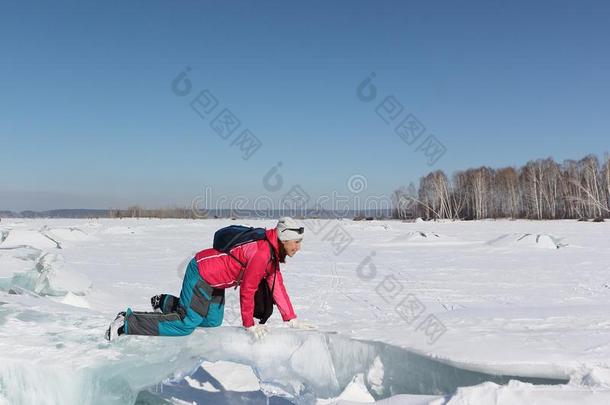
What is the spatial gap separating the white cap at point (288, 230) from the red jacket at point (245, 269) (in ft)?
0.18

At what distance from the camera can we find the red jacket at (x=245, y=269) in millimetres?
3010

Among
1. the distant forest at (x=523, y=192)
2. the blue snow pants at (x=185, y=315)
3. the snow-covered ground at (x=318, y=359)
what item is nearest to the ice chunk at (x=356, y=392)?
the snow-covered ground at (x=318, y=359)

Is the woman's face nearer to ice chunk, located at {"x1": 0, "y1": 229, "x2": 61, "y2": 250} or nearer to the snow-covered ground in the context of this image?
the snow-covered ground

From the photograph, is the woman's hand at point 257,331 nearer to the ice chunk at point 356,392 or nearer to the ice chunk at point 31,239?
the ice chunk at point 356,392

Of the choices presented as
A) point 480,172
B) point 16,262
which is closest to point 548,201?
point 480,172

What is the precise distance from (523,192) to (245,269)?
158 feet

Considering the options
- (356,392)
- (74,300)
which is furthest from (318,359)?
(74,300)

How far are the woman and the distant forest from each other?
4170 cm

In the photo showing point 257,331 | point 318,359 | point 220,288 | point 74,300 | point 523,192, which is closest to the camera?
point 257,331

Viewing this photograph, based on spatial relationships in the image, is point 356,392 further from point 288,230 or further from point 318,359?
point 288,230

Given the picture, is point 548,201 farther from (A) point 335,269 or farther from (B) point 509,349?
(B) point 509,349

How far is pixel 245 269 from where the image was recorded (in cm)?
305

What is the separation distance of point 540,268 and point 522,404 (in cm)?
896

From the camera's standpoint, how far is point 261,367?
313 cm
